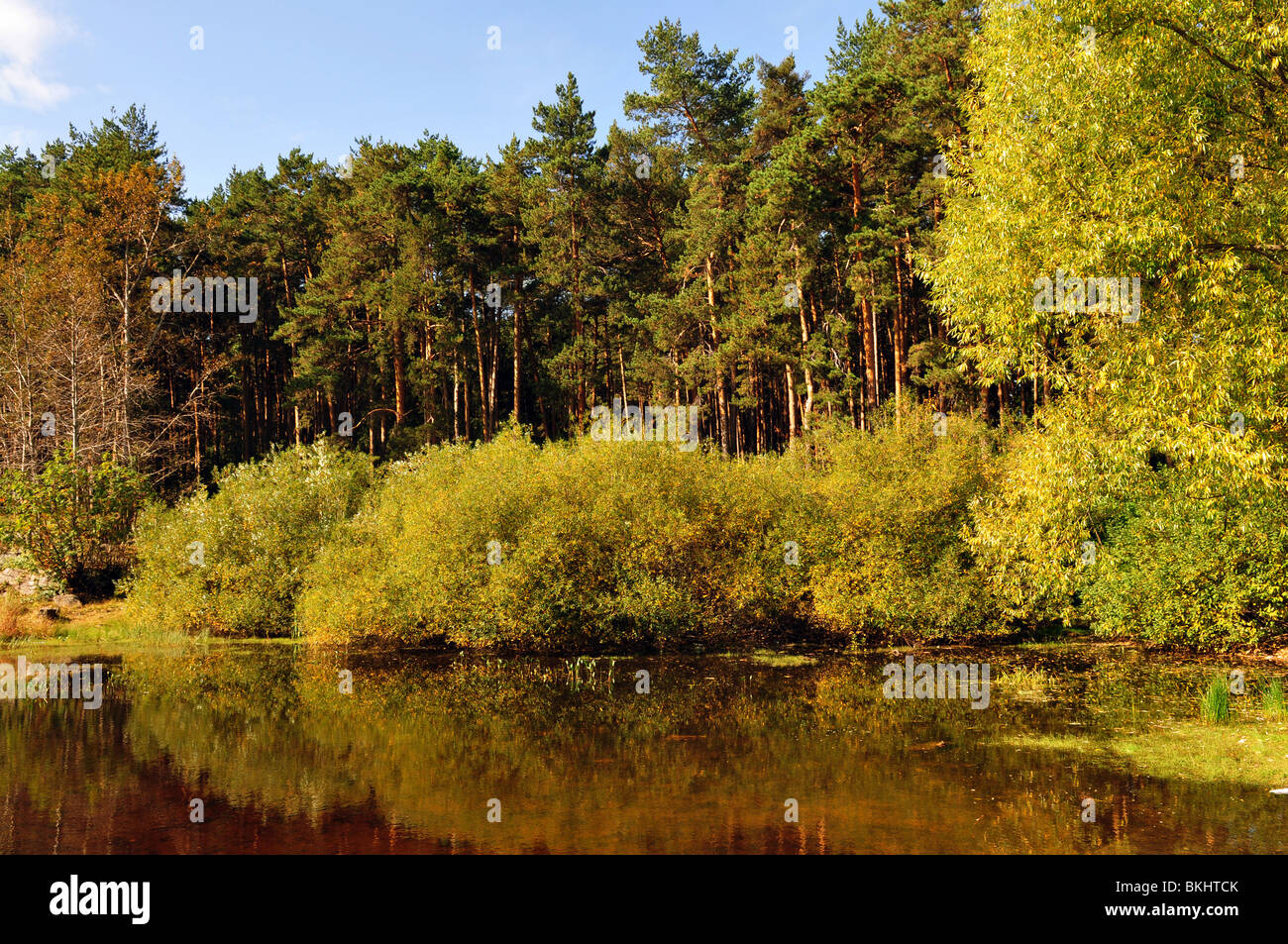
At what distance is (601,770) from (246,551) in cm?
2048

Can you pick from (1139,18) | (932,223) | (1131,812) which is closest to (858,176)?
(932,223)

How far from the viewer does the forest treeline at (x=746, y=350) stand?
14172mm

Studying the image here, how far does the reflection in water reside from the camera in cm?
1089

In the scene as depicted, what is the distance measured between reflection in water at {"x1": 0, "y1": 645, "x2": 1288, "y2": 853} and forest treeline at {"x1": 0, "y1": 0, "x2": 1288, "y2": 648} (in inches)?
140

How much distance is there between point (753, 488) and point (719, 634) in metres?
4.52

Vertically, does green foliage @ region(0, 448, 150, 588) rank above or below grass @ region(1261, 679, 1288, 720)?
above

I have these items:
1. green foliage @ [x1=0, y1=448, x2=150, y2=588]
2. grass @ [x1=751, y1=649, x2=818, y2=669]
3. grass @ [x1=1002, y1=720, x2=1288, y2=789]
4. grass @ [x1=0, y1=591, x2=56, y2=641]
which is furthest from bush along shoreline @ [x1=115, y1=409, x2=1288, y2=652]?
green foliage @ [x1=0, y1=448, x2=150, y2=588]

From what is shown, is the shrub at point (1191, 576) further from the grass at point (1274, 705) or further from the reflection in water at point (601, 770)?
the grass at point (1274, 705)

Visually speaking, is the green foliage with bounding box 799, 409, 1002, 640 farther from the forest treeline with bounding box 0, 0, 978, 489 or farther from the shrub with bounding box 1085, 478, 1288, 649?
the forest treeline with bounding box 0, 0, 978, 489

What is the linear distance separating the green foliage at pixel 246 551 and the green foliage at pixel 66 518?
19.4ft

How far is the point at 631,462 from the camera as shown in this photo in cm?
2594

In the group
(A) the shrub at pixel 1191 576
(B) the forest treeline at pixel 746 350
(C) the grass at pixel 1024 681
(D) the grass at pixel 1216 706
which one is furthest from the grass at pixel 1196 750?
(A) the shrub at pixel 1191 576
